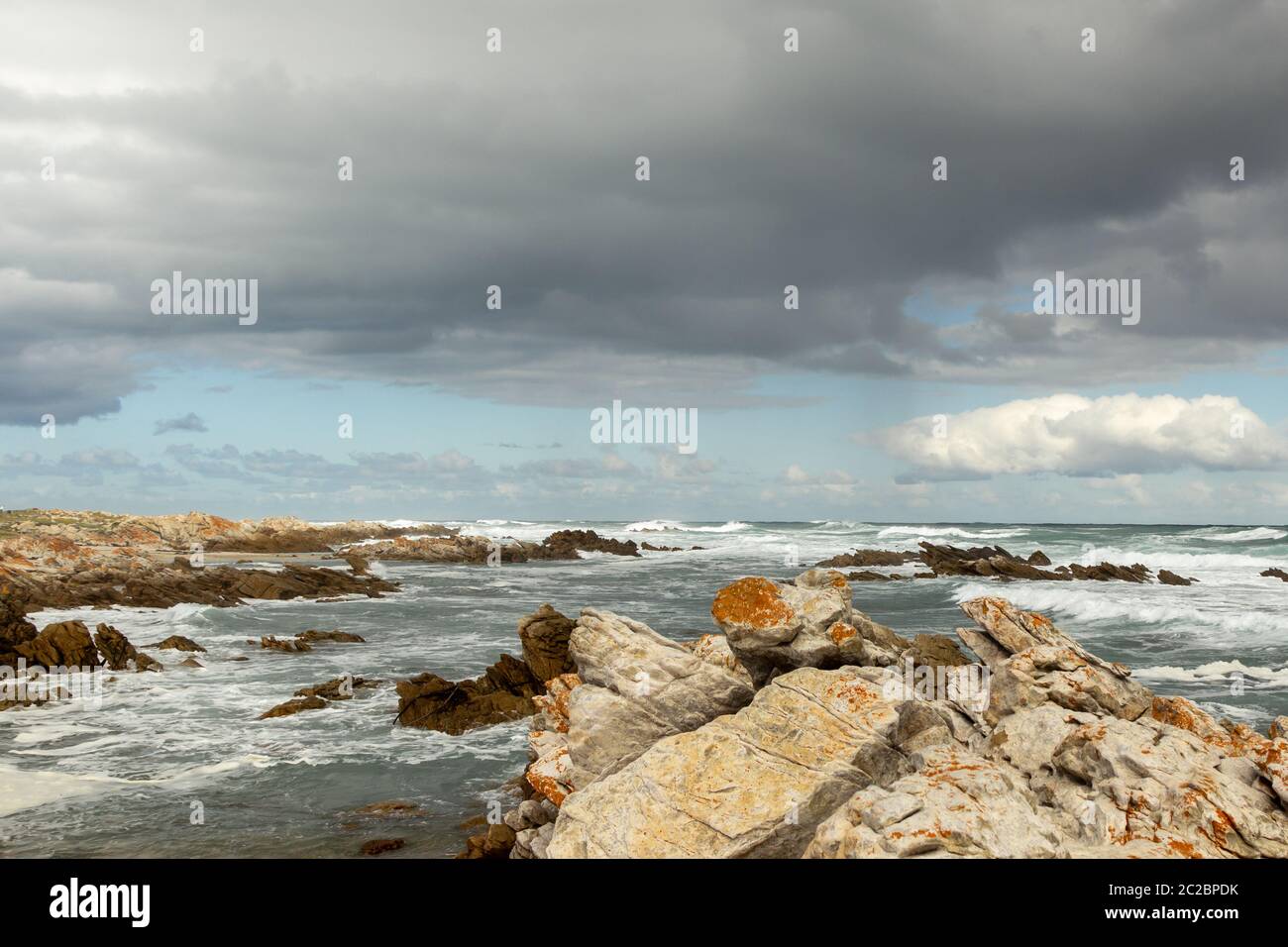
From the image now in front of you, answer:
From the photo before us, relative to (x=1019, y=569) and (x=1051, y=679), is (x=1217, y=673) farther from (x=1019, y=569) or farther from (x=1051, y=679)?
(x=1019, y=569)

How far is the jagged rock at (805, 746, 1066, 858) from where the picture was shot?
706 cm

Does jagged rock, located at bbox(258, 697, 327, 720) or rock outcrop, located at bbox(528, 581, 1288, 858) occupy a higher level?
rock outcrop, located at bbox(528, 581, 1288, 858)

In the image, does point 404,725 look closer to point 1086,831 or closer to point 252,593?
point 1086,831

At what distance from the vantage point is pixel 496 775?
15.8 m

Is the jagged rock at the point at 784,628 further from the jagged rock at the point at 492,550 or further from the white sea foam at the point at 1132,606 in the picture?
the jagged rock at the point at 492,550

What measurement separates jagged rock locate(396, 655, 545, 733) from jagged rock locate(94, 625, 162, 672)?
1100 cm

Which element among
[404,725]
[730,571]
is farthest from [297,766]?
[730,571]

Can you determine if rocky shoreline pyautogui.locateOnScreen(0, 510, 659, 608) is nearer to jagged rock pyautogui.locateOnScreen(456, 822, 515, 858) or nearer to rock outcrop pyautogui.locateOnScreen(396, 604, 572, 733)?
rock outcrop pyautogui.locateOnScreen(396, 604, 572, 733)

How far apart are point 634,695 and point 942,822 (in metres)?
4.96

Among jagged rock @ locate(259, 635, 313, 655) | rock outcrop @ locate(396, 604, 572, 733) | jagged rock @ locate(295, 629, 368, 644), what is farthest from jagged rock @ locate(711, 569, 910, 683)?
jagged rock @ locate(295, 629, 368, 644)

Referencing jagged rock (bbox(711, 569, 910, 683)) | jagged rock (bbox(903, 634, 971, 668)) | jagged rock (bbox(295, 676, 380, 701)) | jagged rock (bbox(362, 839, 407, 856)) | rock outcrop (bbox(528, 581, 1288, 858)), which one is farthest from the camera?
jagged rock (bbox(295, 676, 380, 701))

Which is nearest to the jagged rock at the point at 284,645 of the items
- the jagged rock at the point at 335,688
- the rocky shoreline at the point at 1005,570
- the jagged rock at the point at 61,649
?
the jagged rock at the point at 61,649

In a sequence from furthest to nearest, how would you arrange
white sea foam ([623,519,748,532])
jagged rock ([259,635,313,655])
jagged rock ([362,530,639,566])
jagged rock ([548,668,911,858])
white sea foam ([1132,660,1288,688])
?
white sea foam ([623,519,748,532]) < jagged rock ([362,530,639,566]) < jagged rock ([259,635,313,655]) < white sea foam ([1132,660,1288,688]) < jagged rock ([548,668,911,858])
